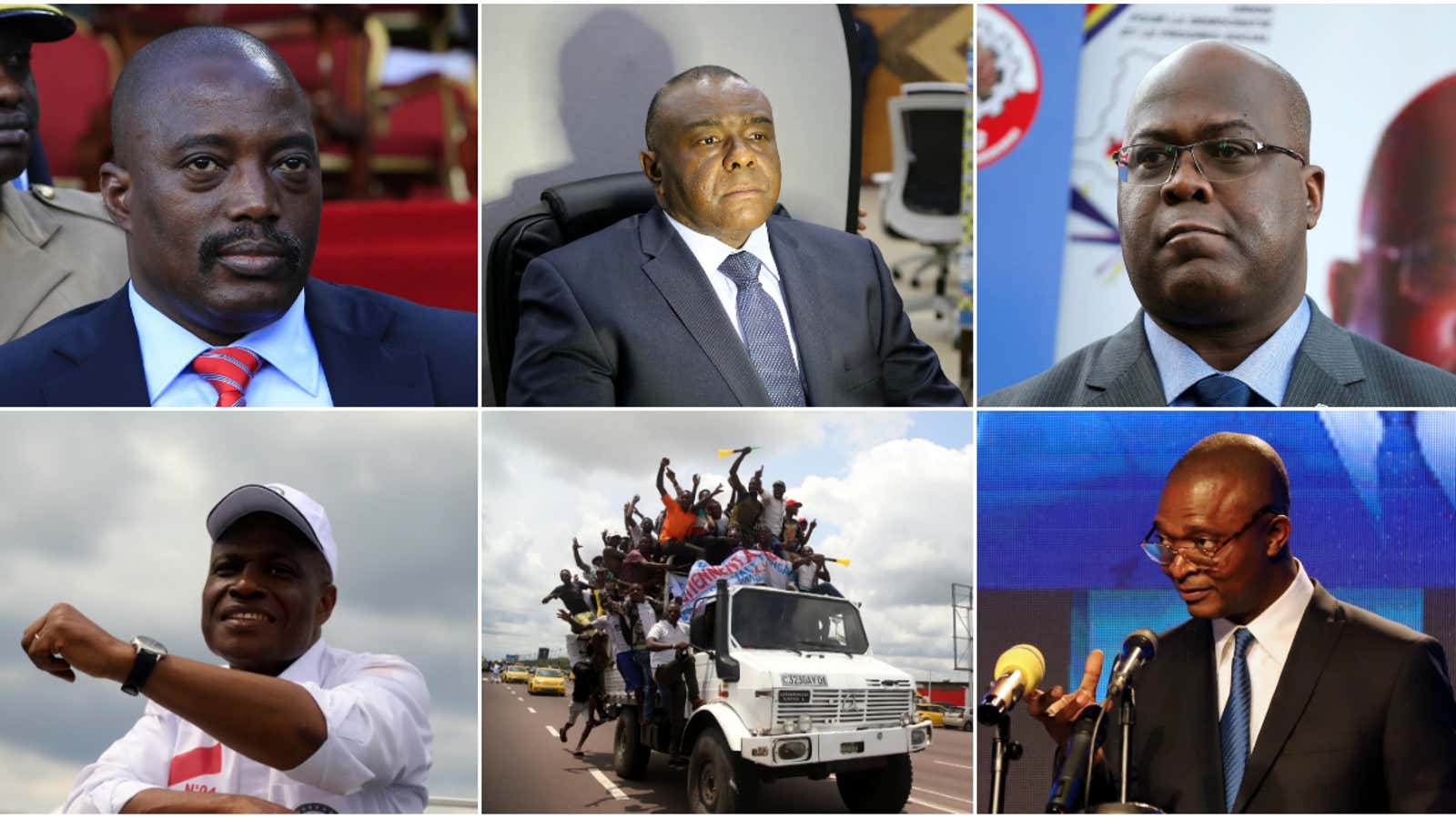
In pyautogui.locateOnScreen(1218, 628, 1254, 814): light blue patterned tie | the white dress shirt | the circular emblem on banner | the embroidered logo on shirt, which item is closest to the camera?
the white dress shirt

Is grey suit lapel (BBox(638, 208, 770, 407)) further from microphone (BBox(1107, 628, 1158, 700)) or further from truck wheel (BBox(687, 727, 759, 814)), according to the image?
microphone (BBox(1107, 628, 1158, 700))

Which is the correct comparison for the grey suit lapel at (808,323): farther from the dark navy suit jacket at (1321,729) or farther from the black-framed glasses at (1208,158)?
the dark navy suit jacket at (1321,729)

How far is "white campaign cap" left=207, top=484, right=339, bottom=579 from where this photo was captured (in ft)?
13.1

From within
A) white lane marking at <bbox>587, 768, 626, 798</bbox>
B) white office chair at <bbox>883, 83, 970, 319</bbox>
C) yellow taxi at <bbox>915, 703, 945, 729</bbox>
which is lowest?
white lane marking at <bbox>587, 768, 626, 798</bbox>

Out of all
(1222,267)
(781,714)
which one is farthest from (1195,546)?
(781,714)

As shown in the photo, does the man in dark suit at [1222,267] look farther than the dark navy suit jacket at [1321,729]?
Yes

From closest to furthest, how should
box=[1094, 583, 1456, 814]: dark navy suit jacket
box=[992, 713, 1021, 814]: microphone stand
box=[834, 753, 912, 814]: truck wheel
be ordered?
box=[992, 713, 1021, 814]: microphone stand < box=[1094, 583, 1456, 814]: dark navy suit jacket < box=[834, 753, 912, 814]: truck wheel

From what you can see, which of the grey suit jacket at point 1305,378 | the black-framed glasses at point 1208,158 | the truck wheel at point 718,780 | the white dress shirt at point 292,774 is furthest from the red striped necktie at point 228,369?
the black-framed glasses at point 1208,158

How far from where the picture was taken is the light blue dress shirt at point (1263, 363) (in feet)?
14.5

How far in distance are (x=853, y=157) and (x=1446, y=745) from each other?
2.60 meters

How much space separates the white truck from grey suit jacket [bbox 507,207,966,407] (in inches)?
28.1

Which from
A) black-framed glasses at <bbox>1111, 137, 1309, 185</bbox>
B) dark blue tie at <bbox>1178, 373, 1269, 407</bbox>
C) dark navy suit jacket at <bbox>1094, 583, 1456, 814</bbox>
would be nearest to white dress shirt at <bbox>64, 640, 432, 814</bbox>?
dark navy suit jacket at <bbox>1094, 583, 1456, 814</bbox>

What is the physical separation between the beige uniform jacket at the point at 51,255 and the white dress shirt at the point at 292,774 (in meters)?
1.36

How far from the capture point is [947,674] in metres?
4.53
